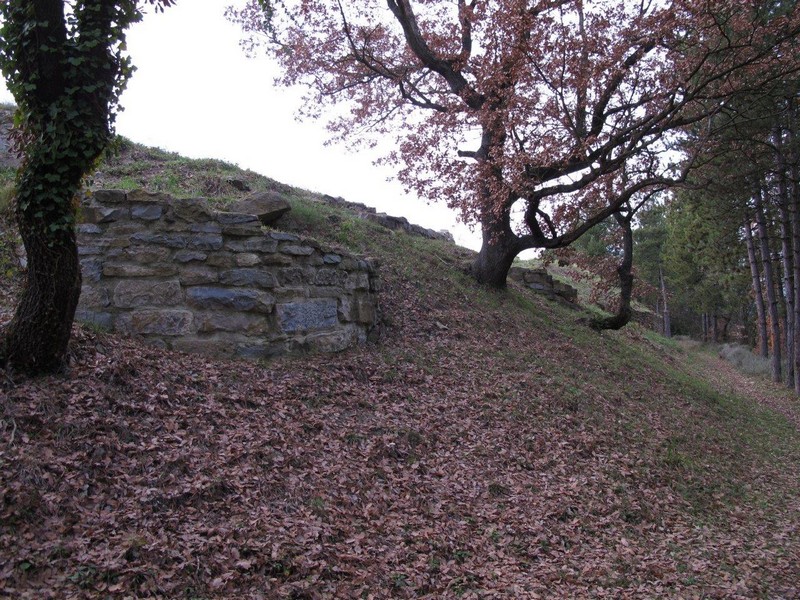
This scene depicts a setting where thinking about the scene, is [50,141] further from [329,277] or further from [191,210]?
[329,277]

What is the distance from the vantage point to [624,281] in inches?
569

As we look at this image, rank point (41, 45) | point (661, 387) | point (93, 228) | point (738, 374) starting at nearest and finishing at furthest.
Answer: point (41, 45), point (93, 228), point (661, 387), point (738, 374)

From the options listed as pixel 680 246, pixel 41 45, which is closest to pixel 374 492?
pixel 41 45

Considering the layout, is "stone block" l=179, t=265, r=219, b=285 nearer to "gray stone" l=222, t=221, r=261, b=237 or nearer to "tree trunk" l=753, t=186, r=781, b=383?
"gray stone" l=222, t=221, r=261, b=237

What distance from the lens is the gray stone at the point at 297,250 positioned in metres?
7.90

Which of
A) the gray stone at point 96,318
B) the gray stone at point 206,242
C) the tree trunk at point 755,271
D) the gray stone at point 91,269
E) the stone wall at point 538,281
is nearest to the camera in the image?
the gray stone at point 96,318

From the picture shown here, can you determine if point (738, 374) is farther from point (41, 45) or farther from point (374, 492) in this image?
point (41, 45)

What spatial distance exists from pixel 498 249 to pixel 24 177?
10380 mm

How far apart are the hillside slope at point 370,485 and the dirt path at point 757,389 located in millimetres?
6098

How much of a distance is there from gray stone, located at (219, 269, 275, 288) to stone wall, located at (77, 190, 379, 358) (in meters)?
0.01

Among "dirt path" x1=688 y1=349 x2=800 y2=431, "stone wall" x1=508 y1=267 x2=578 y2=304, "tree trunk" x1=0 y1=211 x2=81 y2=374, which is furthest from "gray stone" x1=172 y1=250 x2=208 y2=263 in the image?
"dirt path" x1=688 y1=349 x2=800 y2=431

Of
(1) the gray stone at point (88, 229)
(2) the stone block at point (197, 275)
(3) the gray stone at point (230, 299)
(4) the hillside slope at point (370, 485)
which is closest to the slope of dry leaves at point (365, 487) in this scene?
(4) the hillside slope at point (370, 485)

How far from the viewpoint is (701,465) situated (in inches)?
338

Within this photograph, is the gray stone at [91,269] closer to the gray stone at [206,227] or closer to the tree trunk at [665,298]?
the gray stone at [206,227]
